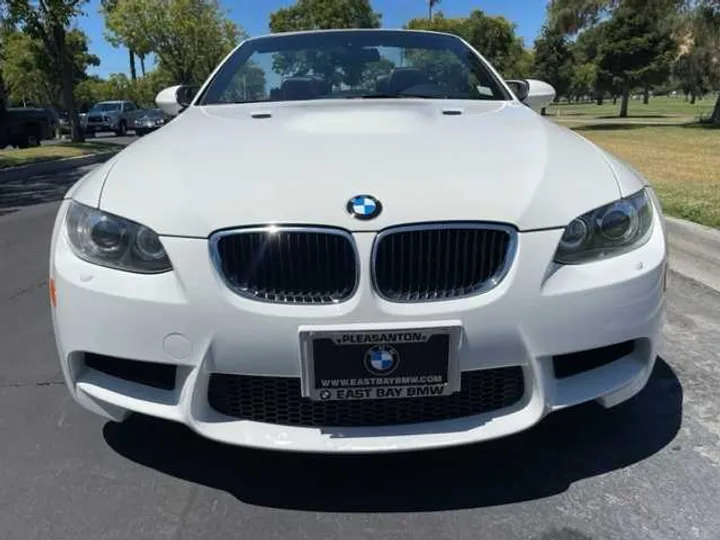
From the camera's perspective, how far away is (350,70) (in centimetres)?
395

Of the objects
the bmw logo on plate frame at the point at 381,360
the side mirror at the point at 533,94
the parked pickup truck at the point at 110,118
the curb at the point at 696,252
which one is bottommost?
the parked pickup truck at the point at 110,118

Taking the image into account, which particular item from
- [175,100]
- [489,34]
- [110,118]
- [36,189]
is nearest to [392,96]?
[175,100]

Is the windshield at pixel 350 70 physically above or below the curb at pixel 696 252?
above

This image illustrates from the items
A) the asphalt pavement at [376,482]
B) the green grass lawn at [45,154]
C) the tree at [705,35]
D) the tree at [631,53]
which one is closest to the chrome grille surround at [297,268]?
the asphalt pavement at [376,482]

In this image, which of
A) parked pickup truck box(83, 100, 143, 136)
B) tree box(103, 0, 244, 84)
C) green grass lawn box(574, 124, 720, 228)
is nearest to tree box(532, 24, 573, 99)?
tree box(103, 0, 244, 84)

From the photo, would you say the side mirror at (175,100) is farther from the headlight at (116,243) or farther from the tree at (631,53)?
the tree at (631,53)

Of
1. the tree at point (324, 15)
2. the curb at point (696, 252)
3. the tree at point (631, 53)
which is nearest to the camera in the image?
the curb at point (696, 252)

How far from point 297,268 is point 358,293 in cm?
20

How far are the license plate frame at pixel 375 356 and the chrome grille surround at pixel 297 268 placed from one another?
12 cm

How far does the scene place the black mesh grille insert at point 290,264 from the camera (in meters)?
2.11

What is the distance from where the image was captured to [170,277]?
2.14 metres

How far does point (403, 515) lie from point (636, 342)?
3.11 feet

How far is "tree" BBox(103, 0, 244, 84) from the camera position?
38.2m

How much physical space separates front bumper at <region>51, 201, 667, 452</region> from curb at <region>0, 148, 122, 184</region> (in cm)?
1114
